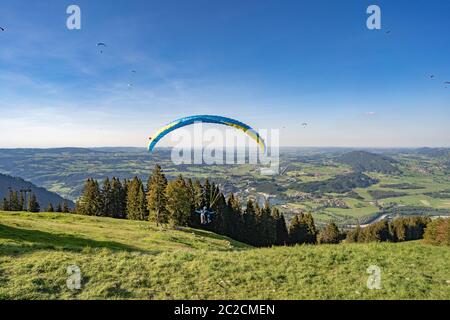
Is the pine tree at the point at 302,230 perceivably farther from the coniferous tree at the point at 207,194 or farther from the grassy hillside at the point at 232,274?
the grassy hillside at the point at 232,274

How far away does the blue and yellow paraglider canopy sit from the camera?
23.6 metres

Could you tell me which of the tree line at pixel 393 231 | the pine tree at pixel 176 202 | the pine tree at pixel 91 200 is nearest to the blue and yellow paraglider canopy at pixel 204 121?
the pine tree at pixel 176 202

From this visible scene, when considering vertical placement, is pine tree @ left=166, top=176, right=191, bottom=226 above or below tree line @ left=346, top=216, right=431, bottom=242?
above

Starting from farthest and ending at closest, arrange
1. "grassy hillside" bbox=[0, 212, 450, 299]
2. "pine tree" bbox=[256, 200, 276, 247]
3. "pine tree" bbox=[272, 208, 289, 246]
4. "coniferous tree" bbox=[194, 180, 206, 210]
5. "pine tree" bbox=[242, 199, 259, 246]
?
"pine tree" bbox=[272, 208, 289, 246], "pine tree" bbox=[242, 199, 259, 246], "pine tree" bbox=[256, 200, 276, 247], "coniferous tree" bbox=[194, 180, 206, 210], "grassy hillside" bbox=[0, 212, 450, 299]

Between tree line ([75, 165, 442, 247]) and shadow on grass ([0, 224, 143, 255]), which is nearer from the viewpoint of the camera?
shadow on grass ([0, 224, 143, 255])

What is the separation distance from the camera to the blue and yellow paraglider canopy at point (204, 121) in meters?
23.6

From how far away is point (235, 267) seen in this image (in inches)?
536

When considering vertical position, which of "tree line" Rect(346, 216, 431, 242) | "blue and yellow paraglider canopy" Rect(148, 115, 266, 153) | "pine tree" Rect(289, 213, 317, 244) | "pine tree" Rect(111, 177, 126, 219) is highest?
"blue and yellow paraglider canopy" Rect(148, 115, 266, 153)

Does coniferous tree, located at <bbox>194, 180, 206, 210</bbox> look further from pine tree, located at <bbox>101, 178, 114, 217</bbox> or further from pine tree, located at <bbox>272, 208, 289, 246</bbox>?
pine tree, located at <bbox>101, 178, 114, 217</bbox>

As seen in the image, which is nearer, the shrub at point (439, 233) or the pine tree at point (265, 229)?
the shrub at point (439, 233)

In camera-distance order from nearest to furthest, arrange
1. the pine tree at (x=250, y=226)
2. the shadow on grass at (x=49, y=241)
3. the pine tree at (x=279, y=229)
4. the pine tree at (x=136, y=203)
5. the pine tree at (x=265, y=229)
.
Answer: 1. the shadow on grass at (x=49, y=241)
2. the pine tree at (x=136, y=203)
3. the pine tree at (x=265, y=229)
4. the pine tree at (x=250, y=226)
5. the pine tree at (x=279, y=229)

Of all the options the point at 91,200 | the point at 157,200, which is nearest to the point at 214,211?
the point at 157,200

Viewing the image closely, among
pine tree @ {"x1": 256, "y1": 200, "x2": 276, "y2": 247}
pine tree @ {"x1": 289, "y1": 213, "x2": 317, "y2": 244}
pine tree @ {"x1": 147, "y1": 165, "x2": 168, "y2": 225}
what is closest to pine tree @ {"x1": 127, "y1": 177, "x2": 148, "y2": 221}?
pine tree @ {"x1": 147, "y1": 165, "x2": 168, "y2": 225}
